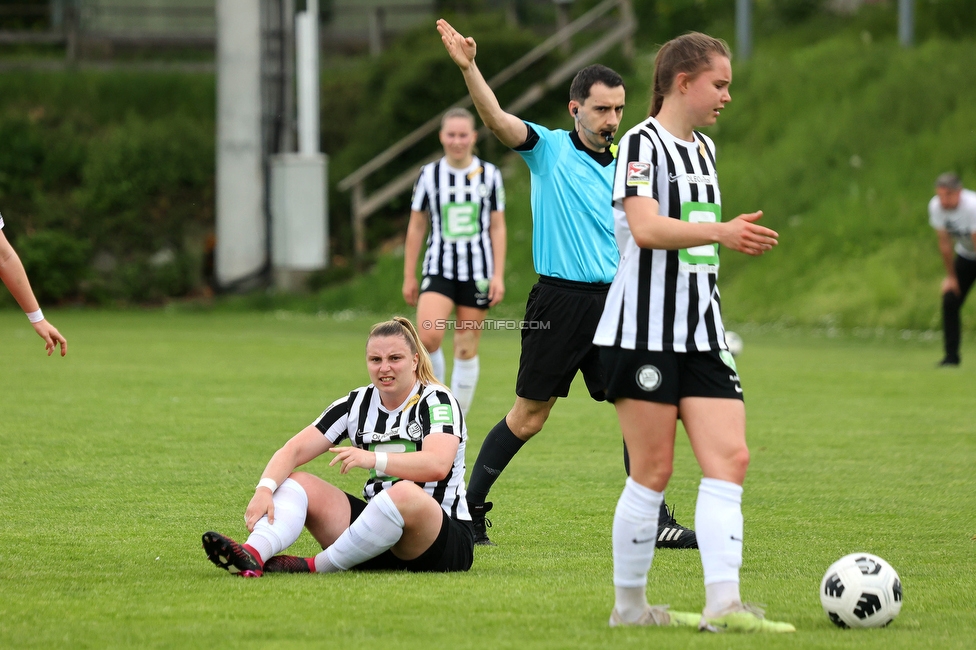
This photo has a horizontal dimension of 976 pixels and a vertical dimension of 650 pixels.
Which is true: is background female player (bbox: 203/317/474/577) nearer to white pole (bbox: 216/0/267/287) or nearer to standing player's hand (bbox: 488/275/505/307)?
standing player's hand (bbox: 488/275/505/307)

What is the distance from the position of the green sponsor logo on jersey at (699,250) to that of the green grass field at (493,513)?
112 centimetres

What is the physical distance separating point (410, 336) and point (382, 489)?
598 mm

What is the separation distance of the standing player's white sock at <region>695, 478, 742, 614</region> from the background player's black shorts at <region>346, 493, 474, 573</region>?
1263 millimetres

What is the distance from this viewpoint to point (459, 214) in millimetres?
9680

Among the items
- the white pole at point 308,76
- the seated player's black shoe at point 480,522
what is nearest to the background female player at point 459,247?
the seated player's black shoe at point 480,522

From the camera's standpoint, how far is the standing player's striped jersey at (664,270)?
13.1ft

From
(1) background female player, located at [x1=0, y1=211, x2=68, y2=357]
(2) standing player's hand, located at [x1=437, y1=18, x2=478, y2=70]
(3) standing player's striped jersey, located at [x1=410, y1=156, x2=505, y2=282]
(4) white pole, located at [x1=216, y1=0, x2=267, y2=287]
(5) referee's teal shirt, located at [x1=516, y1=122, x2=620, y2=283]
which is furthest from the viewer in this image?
(4) white pole, located at [x1=216, y1=0, x2=267, y2=287]

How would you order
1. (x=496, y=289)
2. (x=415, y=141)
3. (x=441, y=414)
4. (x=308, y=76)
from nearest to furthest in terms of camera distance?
(x=441, y=414)
(x=496, y=289)
(x=308, y=76)
(x=415, y=141)

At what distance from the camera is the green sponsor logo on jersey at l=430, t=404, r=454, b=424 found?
498 cm

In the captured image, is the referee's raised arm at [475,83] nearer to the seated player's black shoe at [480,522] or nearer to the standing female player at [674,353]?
the standing female player at [674,353]

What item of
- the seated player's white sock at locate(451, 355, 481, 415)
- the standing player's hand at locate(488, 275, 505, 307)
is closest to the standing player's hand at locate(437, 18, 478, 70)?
the standing player's hand at locate(488, 275, 505, 307)

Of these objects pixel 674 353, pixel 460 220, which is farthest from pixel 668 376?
pixel 460 220

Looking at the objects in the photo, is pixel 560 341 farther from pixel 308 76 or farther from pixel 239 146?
pixel 239 146

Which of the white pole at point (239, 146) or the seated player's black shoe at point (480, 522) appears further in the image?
the white pole at point (239, 146)
